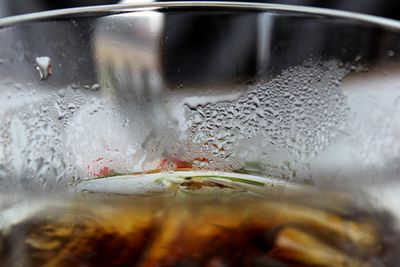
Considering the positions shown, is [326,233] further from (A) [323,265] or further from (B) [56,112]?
(B) [56,112]

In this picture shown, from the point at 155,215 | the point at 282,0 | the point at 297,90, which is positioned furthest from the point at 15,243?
the point at 282,0

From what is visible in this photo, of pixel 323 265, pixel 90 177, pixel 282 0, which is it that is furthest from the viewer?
pixel 282 0

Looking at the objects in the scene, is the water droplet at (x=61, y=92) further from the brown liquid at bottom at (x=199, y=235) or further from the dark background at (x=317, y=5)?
the dark background at (x=317, y=5)

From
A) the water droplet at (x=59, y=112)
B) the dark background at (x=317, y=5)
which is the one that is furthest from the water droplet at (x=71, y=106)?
the dark background at (x=317, y=5)

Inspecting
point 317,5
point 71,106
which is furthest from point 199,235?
point 317,5

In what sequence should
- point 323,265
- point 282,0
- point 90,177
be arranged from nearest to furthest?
point 323,265 → point 90,177 → point 282,0

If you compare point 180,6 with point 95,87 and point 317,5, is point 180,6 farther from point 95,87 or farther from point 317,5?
point 317,5
